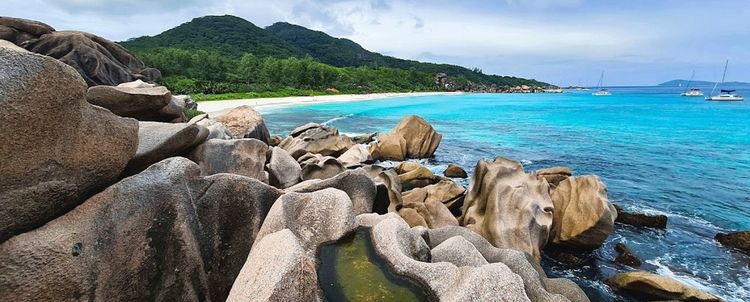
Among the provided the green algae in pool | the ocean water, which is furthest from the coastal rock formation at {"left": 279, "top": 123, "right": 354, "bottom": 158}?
the green algae in pool

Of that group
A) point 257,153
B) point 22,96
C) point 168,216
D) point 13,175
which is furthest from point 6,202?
point 257,153

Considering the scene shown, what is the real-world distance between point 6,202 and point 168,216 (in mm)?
1553

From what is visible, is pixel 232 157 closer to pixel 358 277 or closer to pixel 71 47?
pixel 358 277

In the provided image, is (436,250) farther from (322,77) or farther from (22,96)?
(322,77)

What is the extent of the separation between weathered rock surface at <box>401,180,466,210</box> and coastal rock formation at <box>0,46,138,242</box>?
9.73 meters

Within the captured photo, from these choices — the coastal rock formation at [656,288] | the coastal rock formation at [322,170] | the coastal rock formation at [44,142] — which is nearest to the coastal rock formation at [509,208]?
the coastal rock formation at [656,288]

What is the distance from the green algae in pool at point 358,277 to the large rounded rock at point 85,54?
1116 inches

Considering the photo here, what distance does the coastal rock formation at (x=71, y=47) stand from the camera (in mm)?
28562

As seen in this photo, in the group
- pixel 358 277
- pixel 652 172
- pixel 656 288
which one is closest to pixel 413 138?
pixel 652 172

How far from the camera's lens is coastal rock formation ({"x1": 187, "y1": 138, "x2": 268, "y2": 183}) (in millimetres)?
9510

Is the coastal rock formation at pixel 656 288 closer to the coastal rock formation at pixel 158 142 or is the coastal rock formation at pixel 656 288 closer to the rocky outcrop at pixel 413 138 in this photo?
the coastal rock formation at pixel 158 142

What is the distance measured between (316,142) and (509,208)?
13.5m

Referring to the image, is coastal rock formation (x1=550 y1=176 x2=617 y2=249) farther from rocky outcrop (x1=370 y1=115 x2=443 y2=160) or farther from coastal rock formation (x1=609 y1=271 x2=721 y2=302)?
rocky outcrop (x1=370 y1=115 x2=443 y2=160)

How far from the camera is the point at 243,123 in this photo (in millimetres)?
18031
